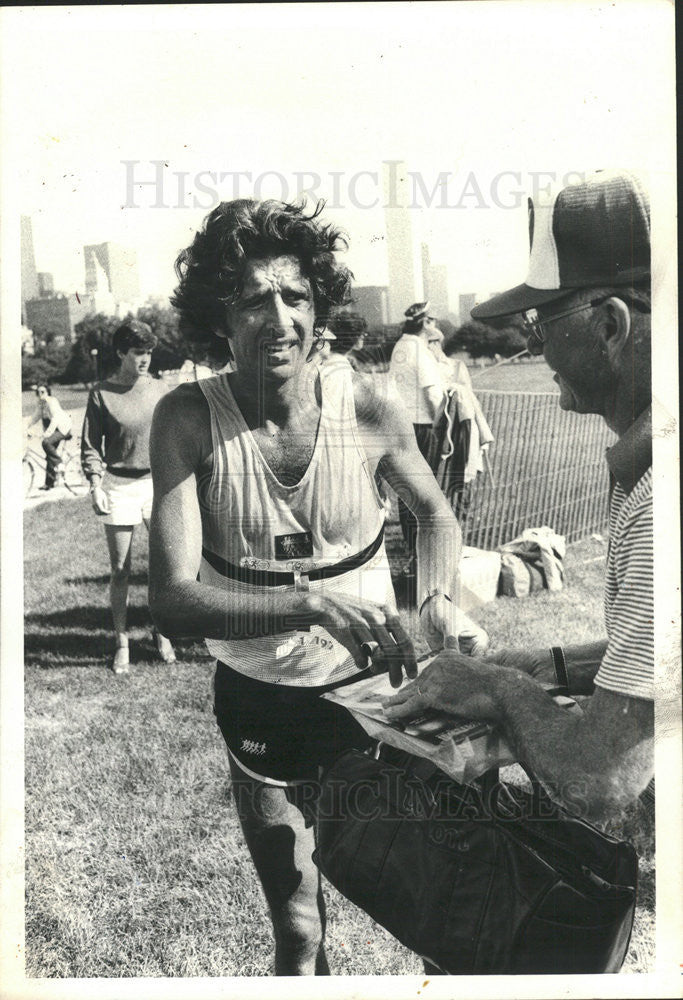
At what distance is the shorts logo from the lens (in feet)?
10.2

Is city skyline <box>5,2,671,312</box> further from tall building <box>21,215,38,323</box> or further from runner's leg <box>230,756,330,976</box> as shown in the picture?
runner's leg <box>230,756,330,976</box>

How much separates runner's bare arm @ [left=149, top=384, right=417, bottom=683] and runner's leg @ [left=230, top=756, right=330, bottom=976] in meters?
0.61

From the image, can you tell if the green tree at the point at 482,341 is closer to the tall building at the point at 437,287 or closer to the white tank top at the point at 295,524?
the tall building at the point at 437,287

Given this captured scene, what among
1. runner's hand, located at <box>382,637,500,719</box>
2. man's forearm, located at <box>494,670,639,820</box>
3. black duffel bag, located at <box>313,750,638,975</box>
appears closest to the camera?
black duffel bag, located at <box>313,750,638,975</box>

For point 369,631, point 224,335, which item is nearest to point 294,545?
point 369,631

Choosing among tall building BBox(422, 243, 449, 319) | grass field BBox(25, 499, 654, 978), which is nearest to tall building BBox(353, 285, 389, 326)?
tall building BBox(422, 243, 449, 319)

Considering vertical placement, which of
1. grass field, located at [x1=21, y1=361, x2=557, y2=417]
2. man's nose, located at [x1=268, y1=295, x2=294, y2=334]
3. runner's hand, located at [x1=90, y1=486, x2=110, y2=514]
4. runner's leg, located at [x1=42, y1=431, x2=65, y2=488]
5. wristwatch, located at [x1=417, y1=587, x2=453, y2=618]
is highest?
man's nose, located at [x1=268, y1=295, x2=294, y2=334]

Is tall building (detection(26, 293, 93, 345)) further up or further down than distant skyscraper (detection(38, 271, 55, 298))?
further down

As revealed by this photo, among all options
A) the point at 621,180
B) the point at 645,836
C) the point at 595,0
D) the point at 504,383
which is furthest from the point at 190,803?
the point at 595,0

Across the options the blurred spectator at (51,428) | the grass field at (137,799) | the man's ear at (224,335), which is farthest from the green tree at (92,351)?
the grass field at (137,799)

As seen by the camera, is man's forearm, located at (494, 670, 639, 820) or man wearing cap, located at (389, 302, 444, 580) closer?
man's forearm, located at (494, 670, 639, 820)

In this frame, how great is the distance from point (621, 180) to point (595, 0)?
66 centimetres

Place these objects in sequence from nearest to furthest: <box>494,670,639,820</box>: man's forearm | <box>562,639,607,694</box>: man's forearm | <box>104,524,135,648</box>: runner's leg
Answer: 1. <box>494,670,639,820</box>: man's forearm
2. <box>562,639,607,694</box>: man's forearm
3. <box>104,524,135,648</box>: runner's leg

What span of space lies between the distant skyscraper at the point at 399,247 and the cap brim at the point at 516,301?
0.23 metres
